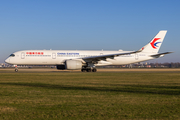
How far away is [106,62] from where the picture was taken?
140ft

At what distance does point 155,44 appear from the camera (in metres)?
45.8

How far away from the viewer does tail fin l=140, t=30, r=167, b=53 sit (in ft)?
151

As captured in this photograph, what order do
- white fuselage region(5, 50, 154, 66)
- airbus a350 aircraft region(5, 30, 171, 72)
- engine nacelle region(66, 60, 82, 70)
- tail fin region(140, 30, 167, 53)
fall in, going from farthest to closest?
tail fin region(140, 30, 167, 53) < white fuselage region(5, 50, 154, 66) < airbus a350 aircraft region(5, 30, 171, 72) < engine nacelle region(66, 60, 82, 70)

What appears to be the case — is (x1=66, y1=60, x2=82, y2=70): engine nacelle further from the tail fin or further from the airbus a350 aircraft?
the tail fin

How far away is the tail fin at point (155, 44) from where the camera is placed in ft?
151

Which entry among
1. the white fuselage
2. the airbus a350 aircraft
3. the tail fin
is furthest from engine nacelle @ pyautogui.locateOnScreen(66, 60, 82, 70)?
the tail fin

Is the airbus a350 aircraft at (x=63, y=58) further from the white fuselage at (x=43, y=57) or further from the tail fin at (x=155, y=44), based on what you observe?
the tail fin at (x=155, y=44)

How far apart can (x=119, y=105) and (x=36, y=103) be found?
10.1 feet

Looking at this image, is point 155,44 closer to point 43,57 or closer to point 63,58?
point 63,58

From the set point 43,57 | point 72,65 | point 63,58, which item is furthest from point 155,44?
point 43,57

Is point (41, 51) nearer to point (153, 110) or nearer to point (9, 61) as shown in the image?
point (9, 61)

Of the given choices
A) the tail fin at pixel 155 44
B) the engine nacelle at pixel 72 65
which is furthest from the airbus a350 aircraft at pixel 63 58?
the tail fin at pixel 155 44

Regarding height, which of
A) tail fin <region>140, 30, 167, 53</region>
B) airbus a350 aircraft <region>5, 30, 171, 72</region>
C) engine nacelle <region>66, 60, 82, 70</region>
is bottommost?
engine nacelle <region>66, 60, 82, 70</region>

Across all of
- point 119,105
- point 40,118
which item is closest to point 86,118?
point 40,118
